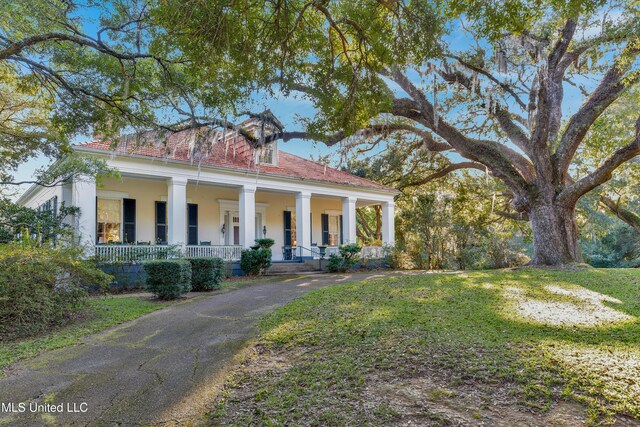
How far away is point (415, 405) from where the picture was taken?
9.69ft

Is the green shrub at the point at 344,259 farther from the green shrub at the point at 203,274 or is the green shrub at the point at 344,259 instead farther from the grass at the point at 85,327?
the grass at the point at 85,327

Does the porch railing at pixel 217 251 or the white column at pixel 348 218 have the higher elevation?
the white column at pixel 348 218

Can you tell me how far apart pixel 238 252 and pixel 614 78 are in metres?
14.2

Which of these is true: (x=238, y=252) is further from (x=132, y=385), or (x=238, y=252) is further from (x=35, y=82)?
(x=132, y=385)

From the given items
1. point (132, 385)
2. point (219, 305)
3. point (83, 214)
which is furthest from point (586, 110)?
point (83, 214)

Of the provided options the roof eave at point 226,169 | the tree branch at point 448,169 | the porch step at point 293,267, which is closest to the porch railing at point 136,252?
the roof eave at point 226,169

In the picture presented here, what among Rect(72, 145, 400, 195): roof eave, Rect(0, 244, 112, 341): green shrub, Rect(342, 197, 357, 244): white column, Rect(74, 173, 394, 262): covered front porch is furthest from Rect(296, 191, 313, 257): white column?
Rect(0, 244, 112, 341): green shrub

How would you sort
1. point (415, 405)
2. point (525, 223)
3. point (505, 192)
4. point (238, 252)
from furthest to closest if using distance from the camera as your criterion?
point (525, 223), point (505, 192), point (238, 252), point (415, 405)

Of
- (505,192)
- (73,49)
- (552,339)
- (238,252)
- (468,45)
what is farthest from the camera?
(505,192)

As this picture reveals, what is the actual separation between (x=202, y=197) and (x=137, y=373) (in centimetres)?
1389

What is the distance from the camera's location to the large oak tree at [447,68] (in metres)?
6.11

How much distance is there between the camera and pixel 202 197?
57.0 ft

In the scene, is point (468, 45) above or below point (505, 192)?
above

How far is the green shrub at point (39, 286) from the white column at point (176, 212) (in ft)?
22.5
